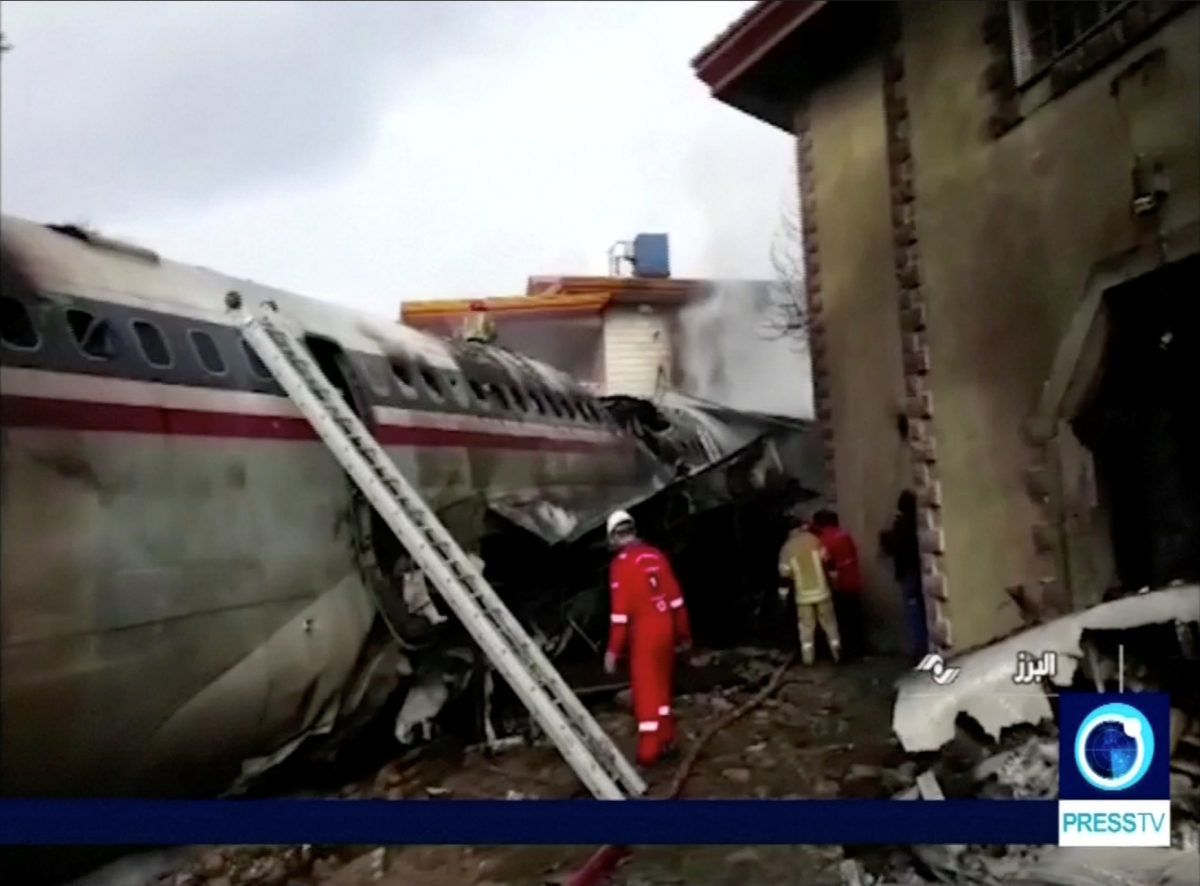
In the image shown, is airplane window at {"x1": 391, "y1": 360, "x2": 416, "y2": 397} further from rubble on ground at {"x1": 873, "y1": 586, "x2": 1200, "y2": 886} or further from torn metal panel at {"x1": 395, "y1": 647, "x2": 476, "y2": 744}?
rubble on ground at {"x1": 873, "y1": 586, "x2": 1200, "y2": 886}

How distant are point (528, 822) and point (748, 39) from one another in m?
2.07

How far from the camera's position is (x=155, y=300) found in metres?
3.52

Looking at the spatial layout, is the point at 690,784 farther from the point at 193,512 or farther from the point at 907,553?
the point at 193,512

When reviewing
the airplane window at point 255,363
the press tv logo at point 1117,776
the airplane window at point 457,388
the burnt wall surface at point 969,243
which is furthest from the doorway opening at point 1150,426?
the airplane window at point 255,363

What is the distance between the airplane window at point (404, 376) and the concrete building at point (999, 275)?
1.42 metres

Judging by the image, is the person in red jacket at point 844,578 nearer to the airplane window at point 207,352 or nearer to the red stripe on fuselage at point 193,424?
the red stripe on fuselage at point 193,424

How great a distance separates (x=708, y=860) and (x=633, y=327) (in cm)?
135

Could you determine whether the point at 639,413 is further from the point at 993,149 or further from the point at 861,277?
the point at 993,149

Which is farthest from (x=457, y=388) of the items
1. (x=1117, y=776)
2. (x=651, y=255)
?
(x=1117, y=776)

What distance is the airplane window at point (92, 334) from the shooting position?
327 cm

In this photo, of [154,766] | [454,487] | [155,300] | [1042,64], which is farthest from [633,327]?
[154,766]

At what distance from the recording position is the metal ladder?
9.80 ft

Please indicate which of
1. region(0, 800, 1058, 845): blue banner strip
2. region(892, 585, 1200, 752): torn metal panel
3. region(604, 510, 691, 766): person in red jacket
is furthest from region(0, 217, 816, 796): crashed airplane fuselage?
region(892, 585, 1200, 752): torn metal panel

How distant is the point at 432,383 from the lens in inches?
164
